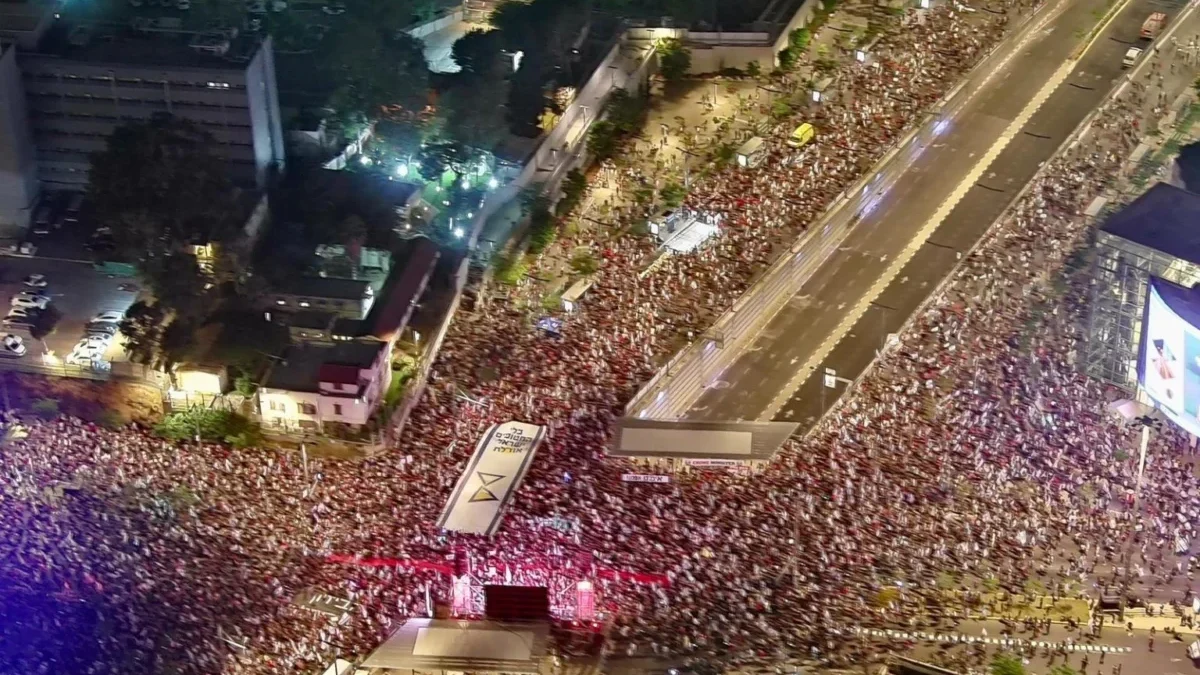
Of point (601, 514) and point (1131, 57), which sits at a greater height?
point (1131, 57)

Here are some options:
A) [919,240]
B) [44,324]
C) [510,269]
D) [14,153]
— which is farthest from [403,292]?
[919,240]

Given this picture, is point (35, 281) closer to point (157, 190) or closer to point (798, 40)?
point (157, 190)

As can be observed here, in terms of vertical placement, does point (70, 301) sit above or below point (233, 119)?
below

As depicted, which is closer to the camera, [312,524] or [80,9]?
[312,524]

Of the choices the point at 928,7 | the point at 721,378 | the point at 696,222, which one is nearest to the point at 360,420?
the point at 721,378

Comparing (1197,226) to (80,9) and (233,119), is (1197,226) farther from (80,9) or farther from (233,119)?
(80,9)

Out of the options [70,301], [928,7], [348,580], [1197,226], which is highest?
[928,7]

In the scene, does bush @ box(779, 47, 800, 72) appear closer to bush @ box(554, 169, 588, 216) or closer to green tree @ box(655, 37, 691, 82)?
green tree @ box(655, 37, 691, 82)
